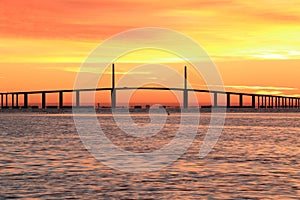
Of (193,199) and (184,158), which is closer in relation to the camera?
(193,199)

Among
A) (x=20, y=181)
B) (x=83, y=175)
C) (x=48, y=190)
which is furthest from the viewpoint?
(x=83, y=175)

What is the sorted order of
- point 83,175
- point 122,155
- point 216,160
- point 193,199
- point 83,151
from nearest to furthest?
1. point 193,199
2. point 83,175
3. point 216,160
4. point 122,155
5. point 83,151

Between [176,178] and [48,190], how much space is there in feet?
22.4

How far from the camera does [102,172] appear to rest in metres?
34.8

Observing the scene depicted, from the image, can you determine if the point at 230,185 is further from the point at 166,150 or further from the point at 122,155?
the point at 166,150

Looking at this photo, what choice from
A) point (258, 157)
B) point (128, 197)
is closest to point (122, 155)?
point (258, 157)

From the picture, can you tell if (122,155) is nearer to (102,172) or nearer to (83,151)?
(83,151)

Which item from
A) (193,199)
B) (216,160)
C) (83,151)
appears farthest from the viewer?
(83,151)

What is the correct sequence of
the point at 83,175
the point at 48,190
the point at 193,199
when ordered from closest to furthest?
1. the point at 193,199
2. the point at 48,190
3. the point at 83,175

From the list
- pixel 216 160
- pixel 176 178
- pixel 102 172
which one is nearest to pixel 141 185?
pixel 176 178

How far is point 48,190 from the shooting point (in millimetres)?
28188

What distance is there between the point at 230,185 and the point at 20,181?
9206mm

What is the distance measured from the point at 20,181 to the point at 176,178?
713cm

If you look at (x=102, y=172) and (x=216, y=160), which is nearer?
(x=102, y=172)
